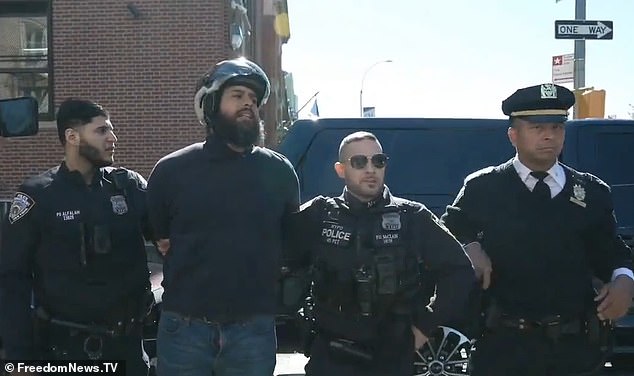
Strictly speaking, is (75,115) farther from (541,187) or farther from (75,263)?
(541,187)

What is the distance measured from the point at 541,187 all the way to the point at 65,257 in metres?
2.08

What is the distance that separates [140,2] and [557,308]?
443 inches

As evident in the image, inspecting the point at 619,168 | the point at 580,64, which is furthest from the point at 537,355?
the point at 580,64

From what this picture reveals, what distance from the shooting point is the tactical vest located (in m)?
3.01

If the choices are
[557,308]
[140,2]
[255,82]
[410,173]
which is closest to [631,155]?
[410,173]

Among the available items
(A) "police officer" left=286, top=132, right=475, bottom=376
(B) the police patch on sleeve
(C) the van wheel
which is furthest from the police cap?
(C) the van wheel

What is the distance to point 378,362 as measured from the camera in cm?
304

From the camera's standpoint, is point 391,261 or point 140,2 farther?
point 140,2

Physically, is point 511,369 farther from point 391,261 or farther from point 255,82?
point 255,82

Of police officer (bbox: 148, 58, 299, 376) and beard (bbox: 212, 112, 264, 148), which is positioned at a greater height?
beard (bbox: 212, 112, 264, 148)

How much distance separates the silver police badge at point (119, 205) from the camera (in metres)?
3.32

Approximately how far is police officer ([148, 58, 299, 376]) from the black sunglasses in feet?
1.12

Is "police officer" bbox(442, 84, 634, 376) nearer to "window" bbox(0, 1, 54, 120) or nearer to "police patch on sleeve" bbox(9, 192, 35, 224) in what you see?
"police patch on sleeve" bbox(9, 192, 35, 224)

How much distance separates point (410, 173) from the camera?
607 cm
